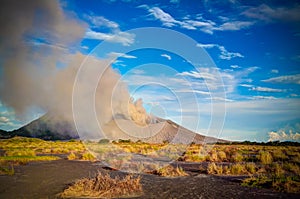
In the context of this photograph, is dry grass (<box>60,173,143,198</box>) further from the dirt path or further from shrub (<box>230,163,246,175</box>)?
shrub (<box>230,163,246,175</box>)

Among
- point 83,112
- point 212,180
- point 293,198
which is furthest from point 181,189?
point 83,112

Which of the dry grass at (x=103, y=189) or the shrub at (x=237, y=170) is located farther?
the shrub at (x=237, y=170)

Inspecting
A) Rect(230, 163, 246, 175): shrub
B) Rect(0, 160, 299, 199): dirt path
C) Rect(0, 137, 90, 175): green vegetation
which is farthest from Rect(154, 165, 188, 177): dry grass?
Rect(0, 137, 90, 175): green vegetation

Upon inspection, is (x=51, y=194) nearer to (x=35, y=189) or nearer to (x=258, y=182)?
(x=35, y=189)

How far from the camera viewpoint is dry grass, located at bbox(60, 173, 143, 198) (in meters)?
10.7

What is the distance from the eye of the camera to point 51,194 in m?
10.9

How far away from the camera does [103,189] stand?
1112cm

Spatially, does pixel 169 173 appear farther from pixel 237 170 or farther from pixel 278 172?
pixel 278 172

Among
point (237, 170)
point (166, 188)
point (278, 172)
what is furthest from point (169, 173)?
point (278, 172)

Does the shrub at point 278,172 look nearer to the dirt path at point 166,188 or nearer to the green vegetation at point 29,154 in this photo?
the dirt path at point 166,188

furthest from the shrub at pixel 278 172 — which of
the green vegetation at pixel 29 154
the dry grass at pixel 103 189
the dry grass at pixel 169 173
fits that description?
the green vegetation at pixel 29 154

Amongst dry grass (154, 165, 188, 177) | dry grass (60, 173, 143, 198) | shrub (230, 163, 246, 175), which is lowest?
dry grass (60, 173, 143, 198)

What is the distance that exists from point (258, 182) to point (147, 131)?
15688cm

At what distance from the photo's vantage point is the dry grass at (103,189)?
10.7m
